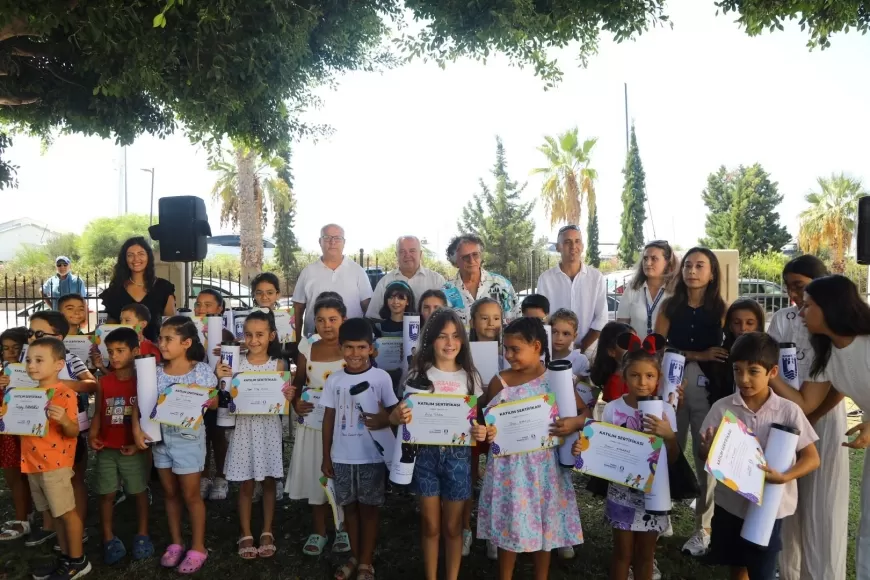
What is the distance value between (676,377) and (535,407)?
0.81 meters

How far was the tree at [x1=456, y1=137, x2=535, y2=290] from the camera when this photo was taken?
106ft

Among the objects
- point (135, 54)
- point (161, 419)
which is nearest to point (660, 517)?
point (161, 419)

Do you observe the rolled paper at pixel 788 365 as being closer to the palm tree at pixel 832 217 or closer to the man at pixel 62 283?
the man at pixel 62 283

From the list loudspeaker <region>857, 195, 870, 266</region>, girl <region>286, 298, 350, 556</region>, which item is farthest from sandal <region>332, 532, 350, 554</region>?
loudspeaker <region>857, 195, 870, 266</region>

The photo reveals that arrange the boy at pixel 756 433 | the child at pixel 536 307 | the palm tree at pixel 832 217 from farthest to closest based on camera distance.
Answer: the palm tree at pixel 832 217
the child at pixel 536 307
the boy at pixel 756 433

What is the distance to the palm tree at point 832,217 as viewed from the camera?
31438mm

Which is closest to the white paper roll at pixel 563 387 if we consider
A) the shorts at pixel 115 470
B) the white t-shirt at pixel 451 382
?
the white t-shirt at pixel 451 382

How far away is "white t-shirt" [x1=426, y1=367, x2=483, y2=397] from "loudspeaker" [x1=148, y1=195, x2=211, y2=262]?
5528 millimetres

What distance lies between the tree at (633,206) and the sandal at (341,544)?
35899 millimetres

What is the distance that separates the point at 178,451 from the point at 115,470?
0.53m

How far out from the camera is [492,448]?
346 centimetres

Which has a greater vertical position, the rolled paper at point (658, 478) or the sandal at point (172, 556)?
the rolled paper at point (658, 478)

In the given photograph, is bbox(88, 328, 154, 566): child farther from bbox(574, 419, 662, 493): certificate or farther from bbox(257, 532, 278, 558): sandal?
bbox(574, 419, 662, 493): certificate

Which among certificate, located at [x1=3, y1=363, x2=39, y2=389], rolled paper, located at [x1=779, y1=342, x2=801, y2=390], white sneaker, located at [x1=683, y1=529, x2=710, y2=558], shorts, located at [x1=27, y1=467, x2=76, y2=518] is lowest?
white sneaker, located at [x1=683, y1=529, x2=710, y2=558]
